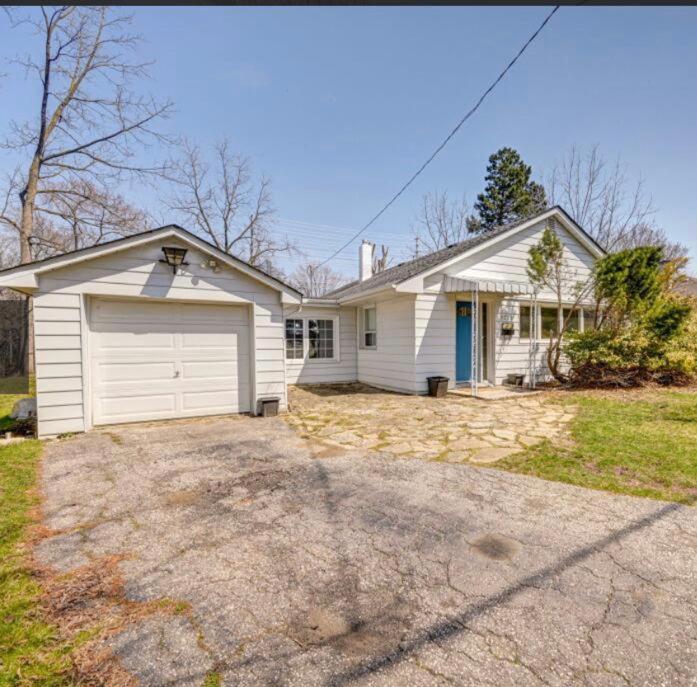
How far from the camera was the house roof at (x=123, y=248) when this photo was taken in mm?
5566

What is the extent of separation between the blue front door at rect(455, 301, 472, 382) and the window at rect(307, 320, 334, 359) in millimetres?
4017

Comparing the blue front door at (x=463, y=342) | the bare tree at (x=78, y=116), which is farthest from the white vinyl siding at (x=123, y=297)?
the bare tree at (x=78, y=116)

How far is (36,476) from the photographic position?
13.8ft

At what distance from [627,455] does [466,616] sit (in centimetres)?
373

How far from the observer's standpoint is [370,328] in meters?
11.5

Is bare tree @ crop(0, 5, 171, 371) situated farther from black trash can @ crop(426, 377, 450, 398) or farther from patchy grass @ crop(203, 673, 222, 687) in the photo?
patchy grass @ crop(203, 673, 222, 687)

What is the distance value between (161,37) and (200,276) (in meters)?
4.49

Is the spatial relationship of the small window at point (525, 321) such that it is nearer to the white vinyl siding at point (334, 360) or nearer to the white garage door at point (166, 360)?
the white vinyl siding at point (334, 360)

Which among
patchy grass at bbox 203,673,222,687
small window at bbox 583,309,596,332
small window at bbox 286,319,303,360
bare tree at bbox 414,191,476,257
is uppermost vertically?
bare tree at bbox 414,191,476,257

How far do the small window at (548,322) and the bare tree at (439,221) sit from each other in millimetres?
13180

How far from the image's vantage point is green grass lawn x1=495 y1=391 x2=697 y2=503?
3723 millimetres

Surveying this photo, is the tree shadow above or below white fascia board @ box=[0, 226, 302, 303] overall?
below

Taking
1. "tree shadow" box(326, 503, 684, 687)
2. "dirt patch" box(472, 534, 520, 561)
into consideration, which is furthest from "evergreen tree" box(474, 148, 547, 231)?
"dirt patch" box(472, 534, 520, 561)

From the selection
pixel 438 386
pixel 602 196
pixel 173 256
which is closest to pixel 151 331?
pixel 173 256
